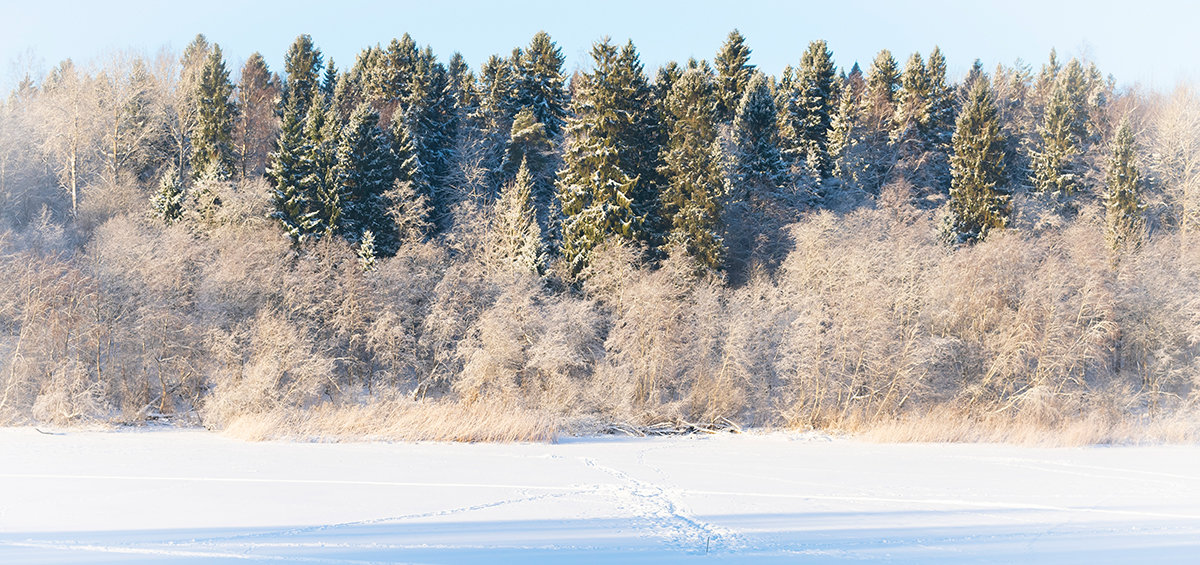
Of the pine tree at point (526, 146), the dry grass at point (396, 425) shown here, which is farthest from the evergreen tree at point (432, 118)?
the dry grass at point (396, 425)

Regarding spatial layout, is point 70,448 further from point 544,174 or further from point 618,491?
point 544,174

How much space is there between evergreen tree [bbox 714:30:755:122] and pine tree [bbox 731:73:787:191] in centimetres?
689

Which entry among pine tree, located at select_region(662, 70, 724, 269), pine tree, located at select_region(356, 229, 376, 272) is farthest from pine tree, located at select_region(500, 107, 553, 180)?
pine tree, located at select_region(356, 229, 376, 272)

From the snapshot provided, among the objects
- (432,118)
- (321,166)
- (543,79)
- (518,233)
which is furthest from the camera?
(543,79)

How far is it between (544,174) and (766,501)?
36782mm

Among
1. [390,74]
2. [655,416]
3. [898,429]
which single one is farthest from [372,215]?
[898,429]

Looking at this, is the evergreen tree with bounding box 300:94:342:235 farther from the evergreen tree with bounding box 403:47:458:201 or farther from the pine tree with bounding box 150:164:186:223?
the pine tree with bounding box 150:164:186:223

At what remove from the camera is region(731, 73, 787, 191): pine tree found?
146 ft

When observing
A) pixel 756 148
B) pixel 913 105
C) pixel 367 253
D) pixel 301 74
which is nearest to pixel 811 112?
pixel 913 105

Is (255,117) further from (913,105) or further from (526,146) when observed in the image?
(913,105)

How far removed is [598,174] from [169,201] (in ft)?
67.4

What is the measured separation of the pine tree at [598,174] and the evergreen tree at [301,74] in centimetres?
2046

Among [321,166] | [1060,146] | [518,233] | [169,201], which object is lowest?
[518,233]

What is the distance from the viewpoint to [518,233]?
37.3 metres
